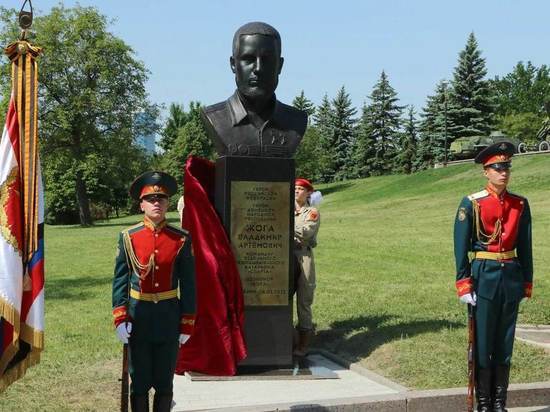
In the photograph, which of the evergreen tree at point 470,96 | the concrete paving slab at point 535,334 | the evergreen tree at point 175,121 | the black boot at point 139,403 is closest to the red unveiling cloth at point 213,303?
the black boot at point 139,403

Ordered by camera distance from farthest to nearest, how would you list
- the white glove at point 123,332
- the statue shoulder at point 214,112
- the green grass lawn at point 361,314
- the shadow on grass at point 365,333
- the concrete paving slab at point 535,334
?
1. the concrete paving slab at point 535,334
2. the shadow on grass at point 365,333
3. the statue shoulder at point 214,112
4. the green grass lawn at point 361,314
5. the white glove at point 123,332

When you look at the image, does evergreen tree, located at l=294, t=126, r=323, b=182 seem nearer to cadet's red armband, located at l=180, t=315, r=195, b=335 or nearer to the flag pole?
cadet's red armband, located at l=180, t=315, r=195, b=335

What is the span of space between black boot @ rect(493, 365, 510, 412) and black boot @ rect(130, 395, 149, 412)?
2.79 meters

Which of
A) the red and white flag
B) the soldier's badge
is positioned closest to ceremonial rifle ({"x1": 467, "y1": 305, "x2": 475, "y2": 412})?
the soldier's badge

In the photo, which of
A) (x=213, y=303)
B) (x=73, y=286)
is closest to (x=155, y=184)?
(x=213, y=303)

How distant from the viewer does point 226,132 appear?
7.68 m

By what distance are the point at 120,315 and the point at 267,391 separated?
2.29 metres

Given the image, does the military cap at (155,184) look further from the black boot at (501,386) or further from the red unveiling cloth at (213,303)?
the black boot at (501,386)

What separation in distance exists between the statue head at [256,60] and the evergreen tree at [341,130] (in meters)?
64.5

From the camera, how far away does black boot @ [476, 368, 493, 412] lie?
6039 millimetres

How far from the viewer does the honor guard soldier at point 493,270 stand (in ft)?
19.6

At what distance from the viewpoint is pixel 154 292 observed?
5148 mm

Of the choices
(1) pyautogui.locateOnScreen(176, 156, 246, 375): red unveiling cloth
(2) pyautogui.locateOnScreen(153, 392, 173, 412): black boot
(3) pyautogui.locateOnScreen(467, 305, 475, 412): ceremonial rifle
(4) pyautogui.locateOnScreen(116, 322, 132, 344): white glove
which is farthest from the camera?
(1) pyautogui.locateOnScreen(176, 156, 246, 375): red unveiling cloth

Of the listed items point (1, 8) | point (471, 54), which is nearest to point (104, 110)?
point (1, 8)
